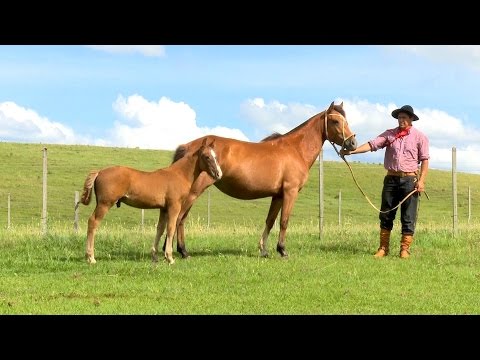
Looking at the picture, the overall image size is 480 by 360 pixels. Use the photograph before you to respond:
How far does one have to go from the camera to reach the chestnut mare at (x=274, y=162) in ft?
38.9

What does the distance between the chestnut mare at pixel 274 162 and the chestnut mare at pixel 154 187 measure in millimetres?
305

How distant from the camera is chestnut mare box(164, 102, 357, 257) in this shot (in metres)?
11.9

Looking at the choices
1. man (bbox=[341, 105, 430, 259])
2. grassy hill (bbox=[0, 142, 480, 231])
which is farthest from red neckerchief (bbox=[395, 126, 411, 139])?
grassy hill (bbox=[0, 142, 480, 231])

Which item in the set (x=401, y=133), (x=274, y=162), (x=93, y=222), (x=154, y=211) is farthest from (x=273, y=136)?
(x=154, y=211)

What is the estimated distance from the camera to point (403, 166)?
39.6ft

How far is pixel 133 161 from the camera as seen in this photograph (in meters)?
53.4

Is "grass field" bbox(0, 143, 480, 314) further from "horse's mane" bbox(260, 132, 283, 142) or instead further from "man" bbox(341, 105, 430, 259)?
"horse's mane" bbox(260, 132, 283, 142)

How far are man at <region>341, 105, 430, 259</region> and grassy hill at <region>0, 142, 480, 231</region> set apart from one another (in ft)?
57.4

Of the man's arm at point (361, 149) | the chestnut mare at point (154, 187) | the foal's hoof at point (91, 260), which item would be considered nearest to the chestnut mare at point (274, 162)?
the man's arm at point (361, 149)

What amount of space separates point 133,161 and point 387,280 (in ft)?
148

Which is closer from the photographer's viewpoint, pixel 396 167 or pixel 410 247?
pixel 396 167

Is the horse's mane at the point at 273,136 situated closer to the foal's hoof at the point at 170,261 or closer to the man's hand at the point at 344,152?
the man's hand at the point at 344,152
